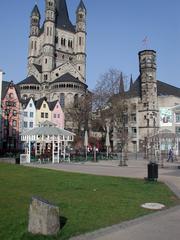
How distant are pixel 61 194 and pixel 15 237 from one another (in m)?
5.60

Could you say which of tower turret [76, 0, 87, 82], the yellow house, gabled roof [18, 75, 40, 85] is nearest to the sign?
the yellow house

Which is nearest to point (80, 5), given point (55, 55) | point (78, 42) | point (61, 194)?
point (78, 42)

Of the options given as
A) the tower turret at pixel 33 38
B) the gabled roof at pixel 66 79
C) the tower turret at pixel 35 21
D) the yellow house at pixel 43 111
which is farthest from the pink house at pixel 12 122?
the tower turret at pixel 35 21

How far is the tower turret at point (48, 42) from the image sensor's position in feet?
351

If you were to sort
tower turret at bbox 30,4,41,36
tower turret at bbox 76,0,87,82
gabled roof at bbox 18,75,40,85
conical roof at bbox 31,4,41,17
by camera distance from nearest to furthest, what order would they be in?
1. gabled roof at bbox 18,75,40,85
2. tower turret at bbox 76,0,87,82
3. tower turret at bbox 30,4,41,36
4. conical roof at bbox 31,4,41,17

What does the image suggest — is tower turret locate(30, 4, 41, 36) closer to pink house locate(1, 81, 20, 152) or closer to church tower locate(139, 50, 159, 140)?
church tower locate(139, 50, 159, 140)

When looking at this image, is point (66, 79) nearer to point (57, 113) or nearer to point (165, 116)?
point (57, 113)

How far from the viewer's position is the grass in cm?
748

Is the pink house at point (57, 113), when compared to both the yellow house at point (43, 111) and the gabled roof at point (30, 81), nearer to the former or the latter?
the yellow house at point (43, 111)

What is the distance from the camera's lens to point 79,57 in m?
115

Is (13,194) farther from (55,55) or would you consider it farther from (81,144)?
(55,55)

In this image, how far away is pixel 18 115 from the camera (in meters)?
79.2

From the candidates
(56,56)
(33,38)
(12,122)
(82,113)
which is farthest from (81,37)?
(82,113)

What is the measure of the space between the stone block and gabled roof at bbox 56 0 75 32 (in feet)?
385
